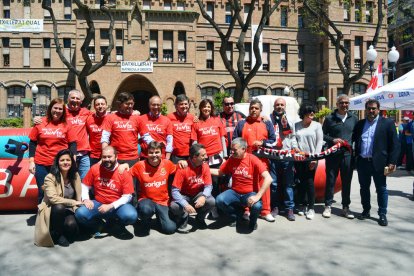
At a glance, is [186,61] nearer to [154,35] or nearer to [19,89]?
[154,35]

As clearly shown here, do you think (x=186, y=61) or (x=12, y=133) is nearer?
(x=12, y=133)

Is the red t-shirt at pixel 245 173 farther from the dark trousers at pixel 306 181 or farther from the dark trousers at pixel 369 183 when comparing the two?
the dark trousers at pixel 369 183

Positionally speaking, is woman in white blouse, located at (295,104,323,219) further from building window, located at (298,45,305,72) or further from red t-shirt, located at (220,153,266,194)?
building window, located at (298,45,305,72)

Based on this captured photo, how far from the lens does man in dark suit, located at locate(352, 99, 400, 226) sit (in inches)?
220

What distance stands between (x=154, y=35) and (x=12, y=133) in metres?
21.1

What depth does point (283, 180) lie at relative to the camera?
20.1 ft

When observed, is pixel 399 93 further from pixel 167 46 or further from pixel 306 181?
pixel 167 46

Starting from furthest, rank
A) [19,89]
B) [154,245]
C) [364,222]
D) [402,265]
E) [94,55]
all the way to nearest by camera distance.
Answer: [19,89]
[94,55]
[364,222]
[154,245]
[402,265]

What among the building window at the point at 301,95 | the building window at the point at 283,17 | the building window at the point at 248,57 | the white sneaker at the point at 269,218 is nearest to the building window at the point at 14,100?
the building window at the point at 248,57

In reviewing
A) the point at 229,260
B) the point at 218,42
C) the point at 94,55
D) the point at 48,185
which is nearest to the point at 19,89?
the point at 94,55

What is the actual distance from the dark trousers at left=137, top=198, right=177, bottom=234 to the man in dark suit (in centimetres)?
322

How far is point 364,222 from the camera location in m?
5.82

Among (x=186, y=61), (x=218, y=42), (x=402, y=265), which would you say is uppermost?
(x=218, y=42)

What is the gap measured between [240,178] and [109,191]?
1.98 meters
